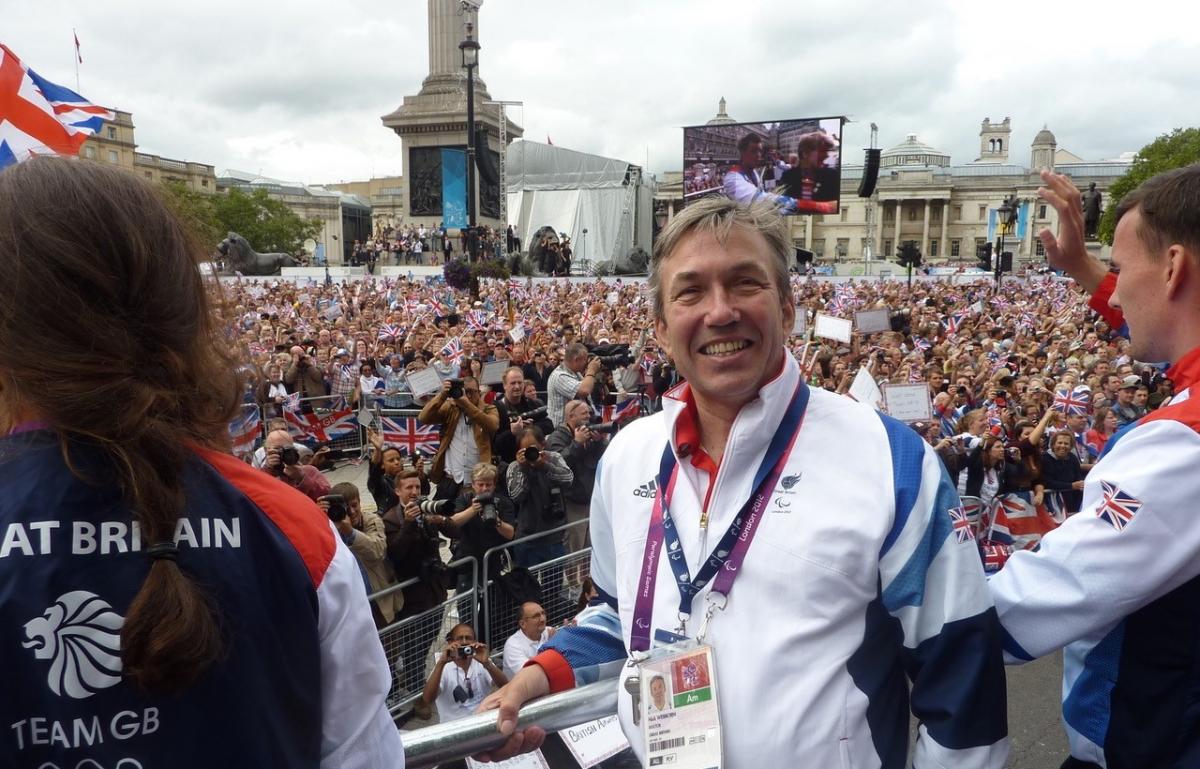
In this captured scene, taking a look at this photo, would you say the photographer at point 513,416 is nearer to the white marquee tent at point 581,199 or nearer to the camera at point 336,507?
the camera at point 336,507

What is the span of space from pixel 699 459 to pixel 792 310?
1.30ft

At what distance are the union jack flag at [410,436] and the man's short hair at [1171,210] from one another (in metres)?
7.20

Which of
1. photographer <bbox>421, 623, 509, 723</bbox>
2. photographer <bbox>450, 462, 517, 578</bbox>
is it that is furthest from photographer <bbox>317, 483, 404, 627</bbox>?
photographer <bbox>450, 462, 517, 578</bbox>

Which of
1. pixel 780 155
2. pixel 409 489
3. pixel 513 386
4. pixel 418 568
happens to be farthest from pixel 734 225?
pixel 780 155

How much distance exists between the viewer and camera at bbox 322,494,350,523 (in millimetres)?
4451

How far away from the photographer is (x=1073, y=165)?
11056 cm

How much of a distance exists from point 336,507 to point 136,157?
8311 centimetres

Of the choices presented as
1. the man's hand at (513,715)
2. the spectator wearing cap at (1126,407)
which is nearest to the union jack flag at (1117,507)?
the man's hand at (513,715)

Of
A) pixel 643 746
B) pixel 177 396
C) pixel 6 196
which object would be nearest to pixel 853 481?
pixel 643 746

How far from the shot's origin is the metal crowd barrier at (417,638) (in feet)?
15.5

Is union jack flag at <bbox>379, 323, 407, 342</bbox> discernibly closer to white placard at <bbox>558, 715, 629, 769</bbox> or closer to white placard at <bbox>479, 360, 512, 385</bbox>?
white placard at <bbox>479, 360, 512, 385</bbox>

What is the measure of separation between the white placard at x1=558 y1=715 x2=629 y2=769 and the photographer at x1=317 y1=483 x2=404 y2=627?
2.73m

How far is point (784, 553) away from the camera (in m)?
1.52

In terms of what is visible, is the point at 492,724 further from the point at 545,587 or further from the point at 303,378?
the point at 303,378
